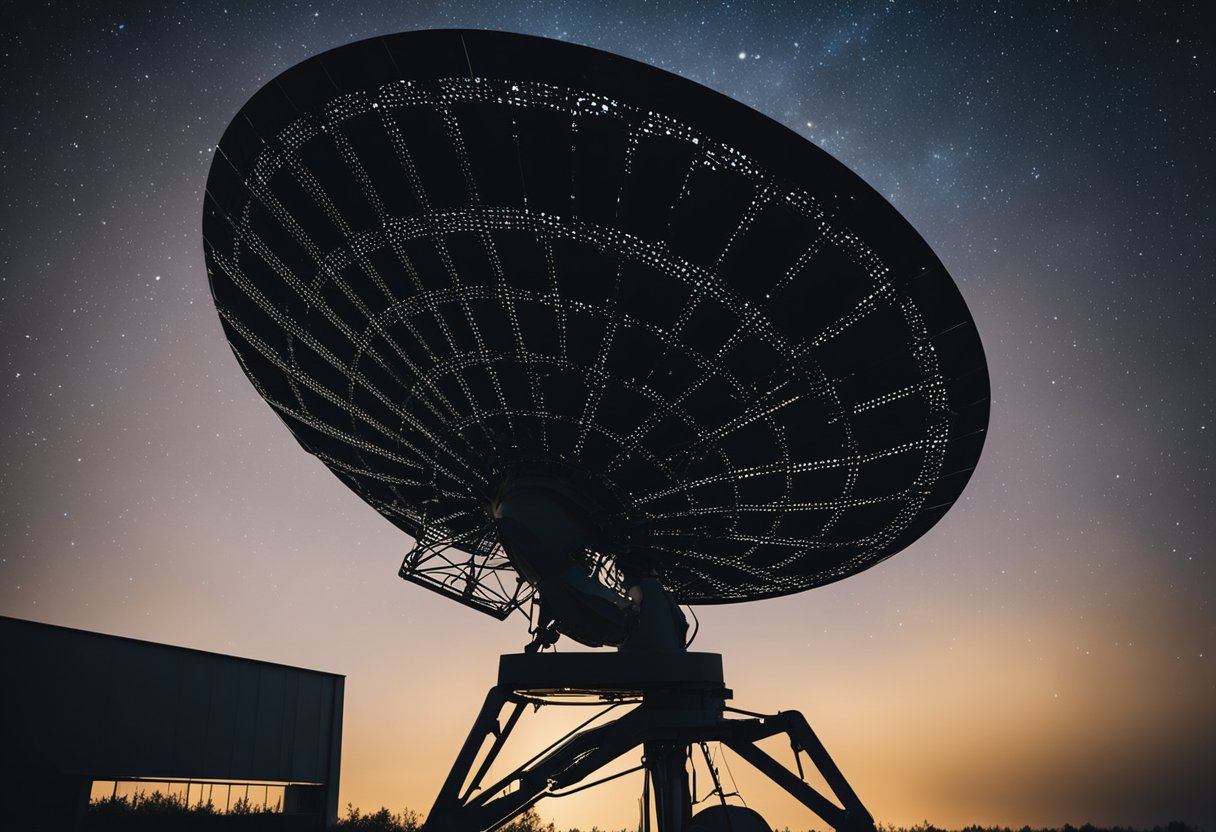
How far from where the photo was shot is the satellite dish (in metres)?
11.8

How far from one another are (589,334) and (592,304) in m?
0.75

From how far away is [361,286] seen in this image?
15.1m

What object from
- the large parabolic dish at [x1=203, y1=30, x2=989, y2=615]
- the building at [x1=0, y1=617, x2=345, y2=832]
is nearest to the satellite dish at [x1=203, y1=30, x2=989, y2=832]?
the large parabolic dish at [x1=203, y1=30, x2=989, y2=615]

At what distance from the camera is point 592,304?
14297 millimetres

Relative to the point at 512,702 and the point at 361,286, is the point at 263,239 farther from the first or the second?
the point at 512,702

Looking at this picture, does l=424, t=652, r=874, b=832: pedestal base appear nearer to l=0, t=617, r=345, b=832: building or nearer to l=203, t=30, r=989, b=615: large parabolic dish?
l=203, t=30, r=989, b=615: large parabolic dish

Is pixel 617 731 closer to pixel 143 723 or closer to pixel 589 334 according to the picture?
pixel 589 334

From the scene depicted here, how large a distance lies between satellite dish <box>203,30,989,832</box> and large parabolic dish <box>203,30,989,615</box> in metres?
0.04

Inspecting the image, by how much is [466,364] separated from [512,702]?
6.44 m

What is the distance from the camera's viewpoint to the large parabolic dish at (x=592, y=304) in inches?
463

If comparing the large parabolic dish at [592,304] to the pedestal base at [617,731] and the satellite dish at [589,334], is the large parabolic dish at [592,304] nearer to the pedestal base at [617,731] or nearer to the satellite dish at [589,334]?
the satellite dish at [589,334]

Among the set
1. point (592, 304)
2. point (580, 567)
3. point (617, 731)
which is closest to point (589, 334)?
point (592, 304)

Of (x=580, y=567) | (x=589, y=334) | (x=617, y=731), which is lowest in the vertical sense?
(x=617, y=731)

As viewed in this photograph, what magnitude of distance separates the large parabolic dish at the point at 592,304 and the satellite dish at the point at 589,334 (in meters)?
Result: 0.04
